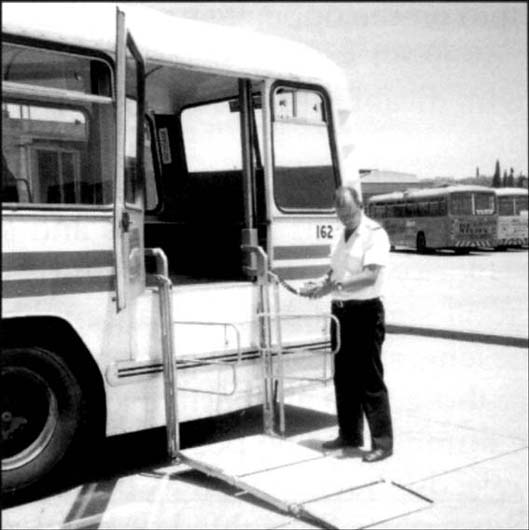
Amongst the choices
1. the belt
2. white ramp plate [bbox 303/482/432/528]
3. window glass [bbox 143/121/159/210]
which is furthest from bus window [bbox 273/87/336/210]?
white ramp plate [bbox 303/482/432/528]

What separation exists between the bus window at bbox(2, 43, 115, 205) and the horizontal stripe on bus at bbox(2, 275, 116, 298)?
0.46m

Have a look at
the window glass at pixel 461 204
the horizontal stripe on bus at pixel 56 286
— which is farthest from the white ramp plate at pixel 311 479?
the window glass at pixel 461 204

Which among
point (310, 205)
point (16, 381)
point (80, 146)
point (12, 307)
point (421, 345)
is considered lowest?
point (421, 345)

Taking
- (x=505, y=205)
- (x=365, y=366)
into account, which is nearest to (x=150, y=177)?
(x=365, y=366)

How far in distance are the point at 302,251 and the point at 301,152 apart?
2.56 ft

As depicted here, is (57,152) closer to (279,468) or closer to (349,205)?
(349,205)

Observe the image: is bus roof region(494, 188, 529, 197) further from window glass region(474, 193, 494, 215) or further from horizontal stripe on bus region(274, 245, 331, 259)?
horizontal stripe on bus region(274, 245, 331, 259)

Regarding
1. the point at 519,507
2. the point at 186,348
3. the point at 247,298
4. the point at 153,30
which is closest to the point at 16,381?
the point at 186,348

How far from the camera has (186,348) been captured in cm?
533

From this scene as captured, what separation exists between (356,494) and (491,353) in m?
6.08

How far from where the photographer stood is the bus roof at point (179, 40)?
4.54 m

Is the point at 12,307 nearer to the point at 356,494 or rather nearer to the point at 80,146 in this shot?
the point at 80,146

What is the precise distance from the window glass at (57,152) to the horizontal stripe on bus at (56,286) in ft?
1.52

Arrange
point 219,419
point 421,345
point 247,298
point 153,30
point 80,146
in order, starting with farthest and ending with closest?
point 421,345 < point 219,419 < point 247,298 < point 153,30 < point 80,146
